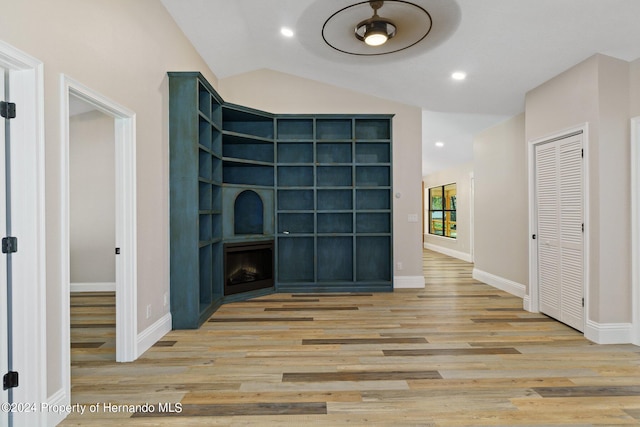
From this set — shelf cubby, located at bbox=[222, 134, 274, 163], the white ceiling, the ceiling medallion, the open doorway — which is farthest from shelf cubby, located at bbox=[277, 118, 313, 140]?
the open doorway

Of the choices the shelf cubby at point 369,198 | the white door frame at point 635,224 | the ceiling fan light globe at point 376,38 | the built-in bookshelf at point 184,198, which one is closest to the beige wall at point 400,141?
the shelf cubby at point 369,198

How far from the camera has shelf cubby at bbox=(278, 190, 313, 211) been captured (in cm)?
583

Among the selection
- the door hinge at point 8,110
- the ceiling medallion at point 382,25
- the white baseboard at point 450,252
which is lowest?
the white baseboard at point 450,252

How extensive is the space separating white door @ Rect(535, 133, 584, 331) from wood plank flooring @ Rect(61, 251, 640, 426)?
26cm

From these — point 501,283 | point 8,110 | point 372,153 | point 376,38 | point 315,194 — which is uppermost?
point 376,38

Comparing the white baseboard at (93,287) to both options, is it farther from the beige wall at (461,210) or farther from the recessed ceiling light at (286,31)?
the beige wall at (461,210)

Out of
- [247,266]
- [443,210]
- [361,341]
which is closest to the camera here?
[361,341]

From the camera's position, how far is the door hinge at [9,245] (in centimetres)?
194

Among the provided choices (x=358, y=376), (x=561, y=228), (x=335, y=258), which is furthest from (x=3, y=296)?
(x=561, y=228)

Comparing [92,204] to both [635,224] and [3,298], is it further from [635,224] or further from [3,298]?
[635,224]

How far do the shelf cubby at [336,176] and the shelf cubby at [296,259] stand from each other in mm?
931

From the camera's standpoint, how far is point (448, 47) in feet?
12.7

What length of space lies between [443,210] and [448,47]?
8.21m

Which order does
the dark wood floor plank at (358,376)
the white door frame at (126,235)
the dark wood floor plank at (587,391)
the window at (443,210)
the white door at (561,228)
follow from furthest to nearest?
the window at (443,210) < the white door at (561,228) < the white door frame at (126,235) < the dark wood floor plank at (358,376) < the dark wood floor plank at (587,391)
